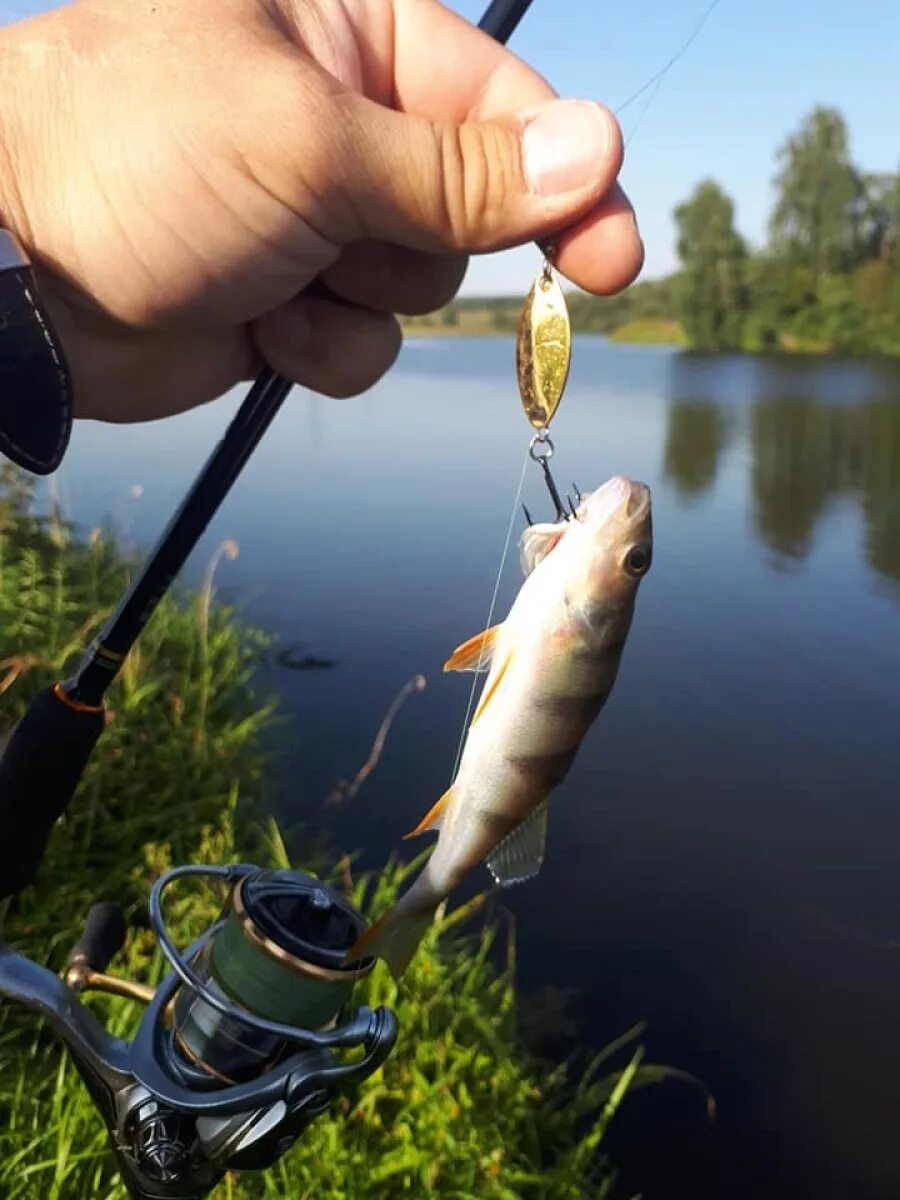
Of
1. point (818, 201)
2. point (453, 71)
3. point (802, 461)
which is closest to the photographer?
point (453, 71)

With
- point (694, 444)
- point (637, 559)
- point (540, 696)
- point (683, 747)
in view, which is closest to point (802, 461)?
point (694, 444)

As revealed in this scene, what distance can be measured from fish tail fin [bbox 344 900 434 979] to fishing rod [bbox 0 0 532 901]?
2.27 feet

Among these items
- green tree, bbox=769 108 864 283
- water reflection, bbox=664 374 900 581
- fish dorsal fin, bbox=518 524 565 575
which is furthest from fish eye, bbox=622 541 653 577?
green tree, bbox=769 108 864 283

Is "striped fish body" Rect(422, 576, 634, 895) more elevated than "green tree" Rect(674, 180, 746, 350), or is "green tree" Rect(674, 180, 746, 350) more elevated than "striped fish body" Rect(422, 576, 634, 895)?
"green tree" Rect(674, 180, 746, 350)

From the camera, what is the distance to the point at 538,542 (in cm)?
172

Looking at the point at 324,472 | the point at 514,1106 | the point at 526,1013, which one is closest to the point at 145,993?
the point at 514,1106

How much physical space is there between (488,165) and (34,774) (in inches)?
51.7

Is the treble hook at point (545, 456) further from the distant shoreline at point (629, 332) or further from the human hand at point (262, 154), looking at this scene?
the distant shoreline at point (629, 332)

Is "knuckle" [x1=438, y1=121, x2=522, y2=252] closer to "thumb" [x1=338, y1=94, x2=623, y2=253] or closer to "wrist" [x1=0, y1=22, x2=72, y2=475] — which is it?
"thumb" [x1=338, y1=94, x2=623, y2=253]

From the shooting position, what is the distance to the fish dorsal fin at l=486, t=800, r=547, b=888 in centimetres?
170

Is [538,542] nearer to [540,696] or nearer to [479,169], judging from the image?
[540,696]

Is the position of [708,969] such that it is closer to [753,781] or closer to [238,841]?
[753,781]

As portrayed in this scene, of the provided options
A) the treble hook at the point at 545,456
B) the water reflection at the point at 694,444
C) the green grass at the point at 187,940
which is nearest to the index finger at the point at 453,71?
the treble hook at the point at 545,456

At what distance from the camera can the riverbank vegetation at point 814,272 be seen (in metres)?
28.3
